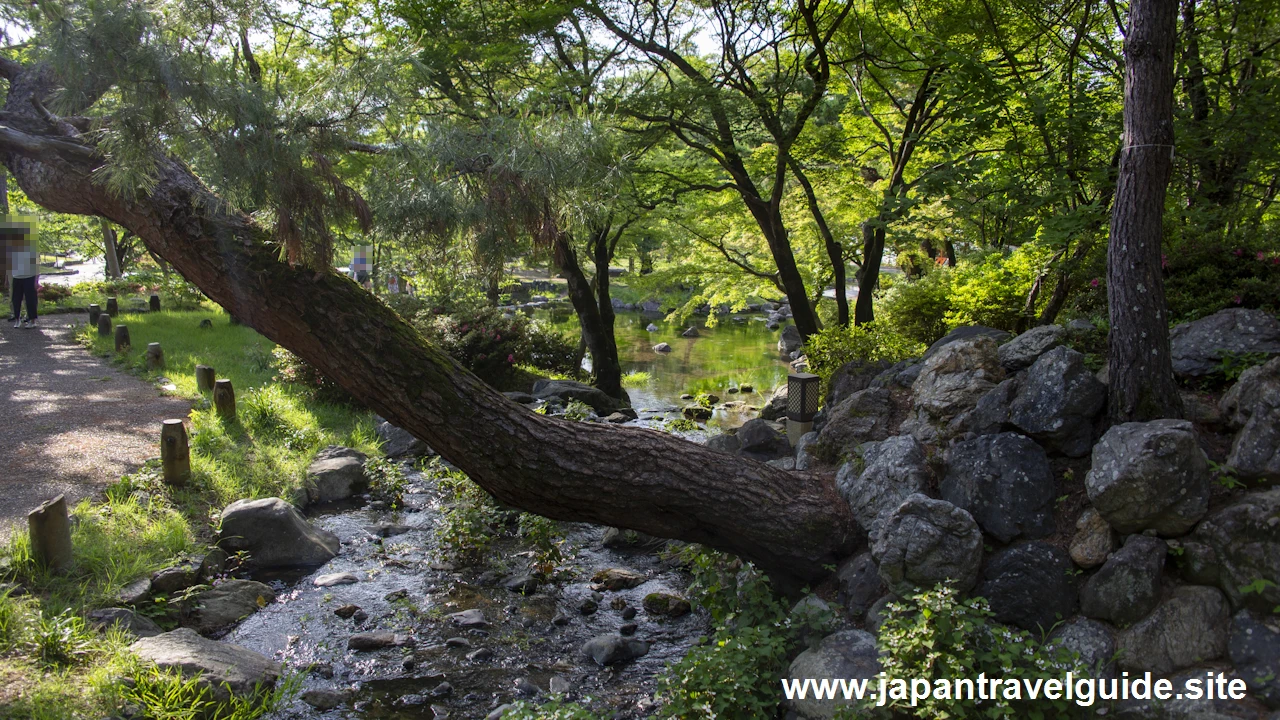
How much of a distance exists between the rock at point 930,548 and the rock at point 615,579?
8.04 feet

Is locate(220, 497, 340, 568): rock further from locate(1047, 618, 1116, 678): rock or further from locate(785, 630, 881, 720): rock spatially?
locate(1047, 618, 1116, 678): rock

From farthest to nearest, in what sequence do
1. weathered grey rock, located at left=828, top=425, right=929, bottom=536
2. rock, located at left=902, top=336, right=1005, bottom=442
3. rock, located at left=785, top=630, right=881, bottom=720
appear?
rock, located at left=902, top=336, right=1005, bottom=442, weathered grey rock, located at left=828, top=425, right=929, bottom=536, rock, located at left=785, top=630, right=881, bottom=720

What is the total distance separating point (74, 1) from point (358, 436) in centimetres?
631

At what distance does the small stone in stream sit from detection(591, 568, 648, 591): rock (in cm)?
195

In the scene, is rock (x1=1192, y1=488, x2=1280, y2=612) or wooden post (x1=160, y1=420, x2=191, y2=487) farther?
wooden post (x1=160, y1=420, x2=191, y2=487)

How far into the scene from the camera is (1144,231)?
4.44m

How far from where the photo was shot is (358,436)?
9.45 metres

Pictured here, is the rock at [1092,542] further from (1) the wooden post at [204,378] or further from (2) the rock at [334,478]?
(1) the wooden post at [204,378]

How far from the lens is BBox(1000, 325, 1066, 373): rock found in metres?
5.32

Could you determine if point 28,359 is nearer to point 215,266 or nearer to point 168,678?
point 215,266

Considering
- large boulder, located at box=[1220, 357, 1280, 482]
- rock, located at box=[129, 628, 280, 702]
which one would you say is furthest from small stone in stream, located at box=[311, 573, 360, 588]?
large boulder, located at box=[1220, 357, 1280, 482]

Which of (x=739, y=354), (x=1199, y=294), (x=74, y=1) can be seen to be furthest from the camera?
(x=739, y=354)

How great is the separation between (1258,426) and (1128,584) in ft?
3.44

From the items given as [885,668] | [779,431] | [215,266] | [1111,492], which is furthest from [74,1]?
[779,431]
